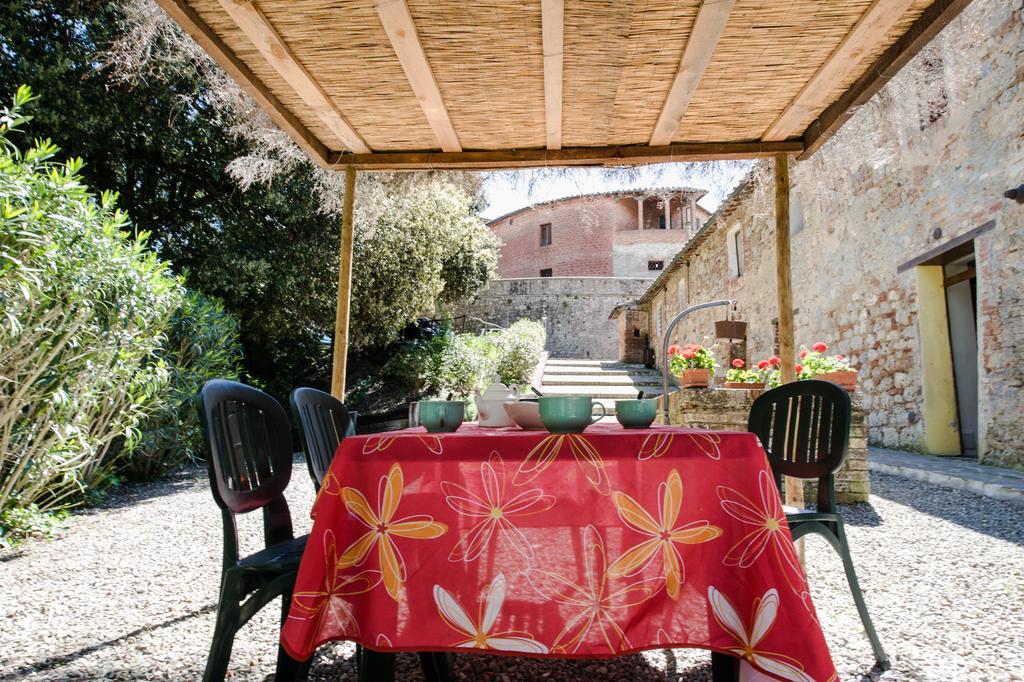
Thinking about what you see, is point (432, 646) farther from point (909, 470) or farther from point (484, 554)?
point (909, 470)

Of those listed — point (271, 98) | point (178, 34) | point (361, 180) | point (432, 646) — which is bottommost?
point (432, 646)

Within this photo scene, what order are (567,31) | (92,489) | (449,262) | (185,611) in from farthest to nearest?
1. (449,262)
2. (92,489)
3. (185,611)
4. (567,31)

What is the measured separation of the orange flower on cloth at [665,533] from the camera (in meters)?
1.22

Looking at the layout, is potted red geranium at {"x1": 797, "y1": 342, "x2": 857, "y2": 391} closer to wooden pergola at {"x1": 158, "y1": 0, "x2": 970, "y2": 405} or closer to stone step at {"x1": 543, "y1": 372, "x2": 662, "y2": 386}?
wooden pergola at {"x1": 158, "y1": 0, "x2": 970, "y2": 405}

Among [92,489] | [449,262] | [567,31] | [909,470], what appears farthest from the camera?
[449,262]

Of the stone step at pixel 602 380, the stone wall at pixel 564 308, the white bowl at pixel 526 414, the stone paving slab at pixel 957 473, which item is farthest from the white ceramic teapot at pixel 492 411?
the stone wall at pixel 564 308

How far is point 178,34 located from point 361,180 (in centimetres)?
306

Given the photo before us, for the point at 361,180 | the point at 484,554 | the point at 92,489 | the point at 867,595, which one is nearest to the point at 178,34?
the point at 361,180

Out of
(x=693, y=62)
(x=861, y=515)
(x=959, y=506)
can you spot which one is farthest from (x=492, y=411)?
(x=959, y=506)

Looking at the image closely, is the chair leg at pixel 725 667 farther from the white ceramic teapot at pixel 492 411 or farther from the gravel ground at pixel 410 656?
the white ceramic teapot at pixel 492 411

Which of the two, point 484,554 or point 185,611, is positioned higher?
point 484,554

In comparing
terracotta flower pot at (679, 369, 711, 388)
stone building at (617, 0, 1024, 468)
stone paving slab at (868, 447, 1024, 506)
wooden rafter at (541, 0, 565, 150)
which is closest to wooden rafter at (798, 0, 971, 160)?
wooden rafter at (541, 0, 565, 150)

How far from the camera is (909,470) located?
5273 millimetres

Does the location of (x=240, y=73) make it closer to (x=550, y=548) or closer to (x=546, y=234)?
(x=550, y=548)
